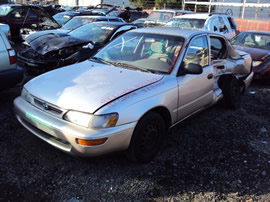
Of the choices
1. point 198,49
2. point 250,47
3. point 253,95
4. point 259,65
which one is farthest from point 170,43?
point 250,47

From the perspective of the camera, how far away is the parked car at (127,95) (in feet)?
9.05

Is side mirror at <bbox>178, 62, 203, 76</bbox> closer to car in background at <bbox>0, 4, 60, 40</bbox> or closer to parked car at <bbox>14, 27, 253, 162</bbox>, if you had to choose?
parked car at <bbox>14, 27, 253, 162</bbox>

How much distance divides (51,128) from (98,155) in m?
0.59

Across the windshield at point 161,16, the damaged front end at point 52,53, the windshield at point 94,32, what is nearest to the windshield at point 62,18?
the windshield at point 161,16

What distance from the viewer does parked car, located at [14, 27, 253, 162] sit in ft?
9.05

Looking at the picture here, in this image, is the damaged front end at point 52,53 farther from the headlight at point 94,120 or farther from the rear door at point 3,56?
the headlight at point 94,120

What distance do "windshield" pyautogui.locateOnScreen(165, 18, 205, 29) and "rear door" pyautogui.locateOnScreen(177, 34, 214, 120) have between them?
223 inches

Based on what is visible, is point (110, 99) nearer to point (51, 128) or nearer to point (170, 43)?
point (51, 128)

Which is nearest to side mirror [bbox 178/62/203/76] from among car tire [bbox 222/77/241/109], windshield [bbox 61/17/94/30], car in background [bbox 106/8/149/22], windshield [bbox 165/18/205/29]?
car tire [bbox 222/77/241/109]

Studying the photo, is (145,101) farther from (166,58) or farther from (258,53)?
(258,53)

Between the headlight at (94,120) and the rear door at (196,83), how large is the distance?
3.90ft

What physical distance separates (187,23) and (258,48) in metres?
3.11

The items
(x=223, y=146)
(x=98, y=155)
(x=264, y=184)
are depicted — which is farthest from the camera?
(x=223, y=146)

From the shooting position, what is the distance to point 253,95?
21.0 ft
